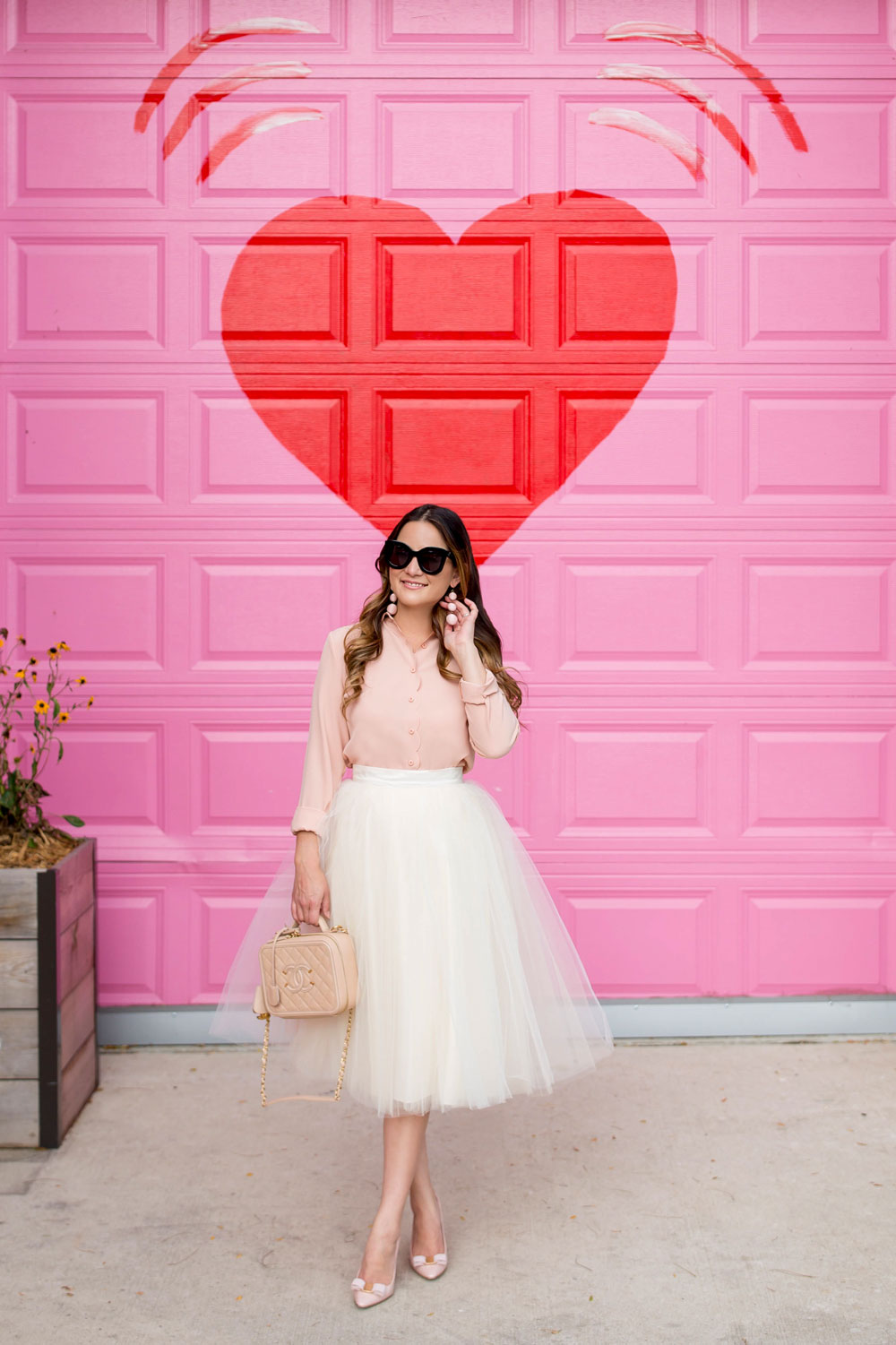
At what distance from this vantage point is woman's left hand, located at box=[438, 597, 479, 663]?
7.96 feet

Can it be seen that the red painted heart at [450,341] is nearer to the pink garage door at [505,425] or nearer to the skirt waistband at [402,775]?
the pink garage door at [505,425]

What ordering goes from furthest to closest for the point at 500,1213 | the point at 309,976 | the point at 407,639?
the point at 500,1213 → the point at 407,639 → the point at 309,976

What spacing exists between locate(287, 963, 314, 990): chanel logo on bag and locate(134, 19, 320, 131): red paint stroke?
9.70 ft

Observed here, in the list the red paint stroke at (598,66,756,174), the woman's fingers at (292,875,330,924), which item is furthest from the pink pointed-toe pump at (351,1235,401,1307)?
the red paint stroke at (598,66,756,174)

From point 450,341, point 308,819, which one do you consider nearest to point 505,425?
point 450,341

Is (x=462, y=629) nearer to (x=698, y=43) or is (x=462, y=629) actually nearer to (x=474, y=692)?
(x=474, y=692)

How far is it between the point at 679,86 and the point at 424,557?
94.5 inches

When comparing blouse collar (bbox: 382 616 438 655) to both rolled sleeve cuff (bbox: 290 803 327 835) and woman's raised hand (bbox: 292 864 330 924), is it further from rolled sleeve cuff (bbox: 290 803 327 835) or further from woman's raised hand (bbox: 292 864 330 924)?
woman's raised hand (bbox: 292 864 330 924)

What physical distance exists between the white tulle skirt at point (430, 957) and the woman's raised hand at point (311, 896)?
0.08ft

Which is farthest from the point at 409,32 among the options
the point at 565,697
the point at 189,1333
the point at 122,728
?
the point at 189,1333

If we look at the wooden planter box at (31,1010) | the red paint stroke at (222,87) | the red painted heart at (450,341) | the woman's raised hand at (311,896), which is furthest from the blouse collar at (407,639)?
the red paint stroke at (222,87)

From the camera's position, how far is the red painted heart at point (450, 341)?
3.84 metres

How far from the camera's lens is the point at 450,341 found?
386cm

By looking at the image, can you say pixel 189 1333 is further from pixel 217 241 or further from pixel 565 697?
pixel 217 241
